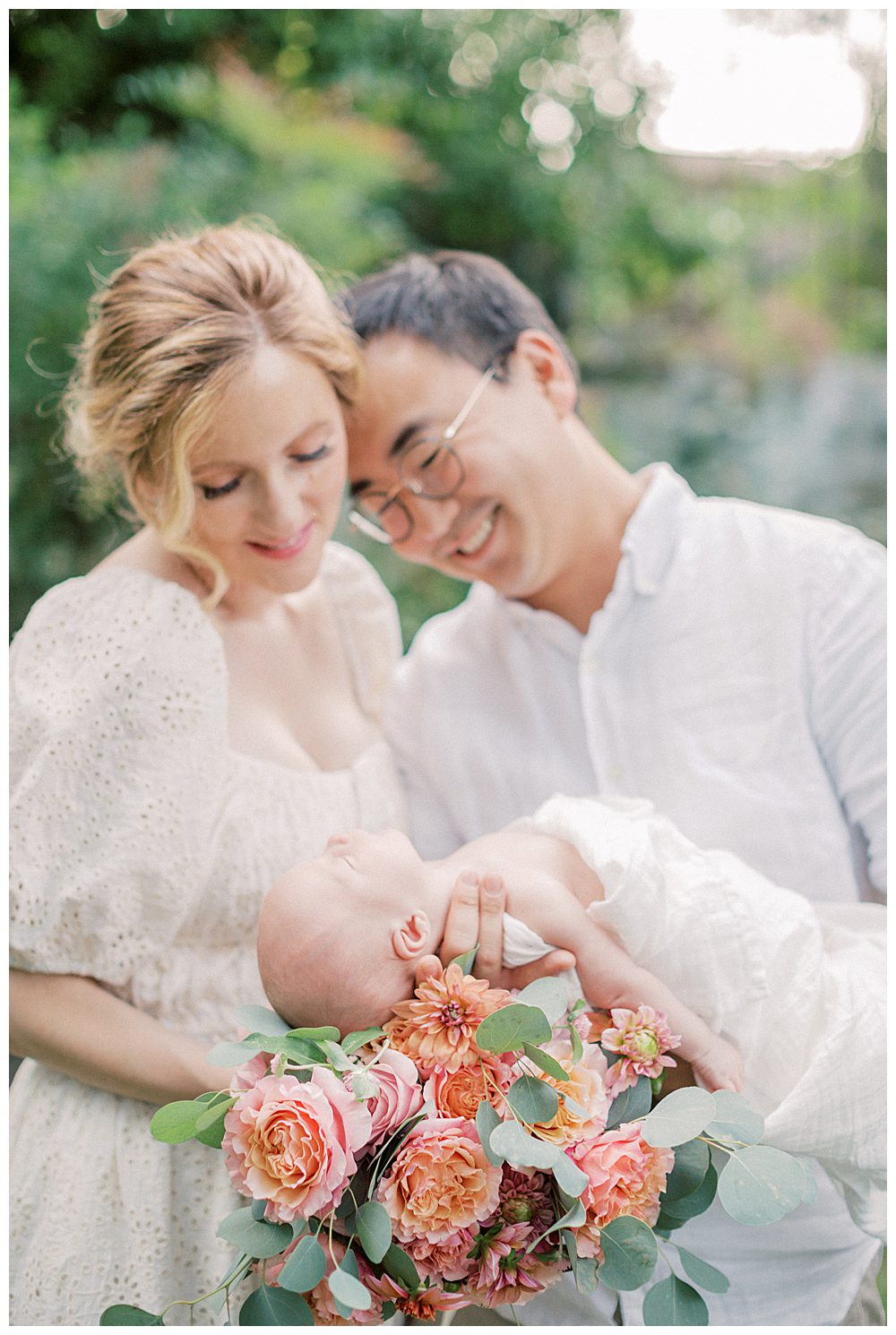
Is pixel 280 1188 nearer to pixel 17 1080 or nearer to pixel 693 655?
pixel 17 1080

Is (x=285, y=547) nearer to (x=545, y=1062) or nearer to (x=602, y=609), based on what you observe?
(x=602, y=609)

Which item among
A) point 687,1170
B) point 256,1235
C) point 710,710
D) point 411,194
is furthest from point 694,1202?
point 411,194

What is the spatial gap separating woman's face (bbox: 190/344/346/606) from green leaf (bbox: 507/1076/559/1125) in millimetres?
768

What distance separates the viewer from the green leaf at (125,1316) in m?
1.18

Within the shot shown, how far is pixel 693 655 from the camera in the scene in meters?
1.70

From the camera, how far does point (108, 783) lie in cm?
136

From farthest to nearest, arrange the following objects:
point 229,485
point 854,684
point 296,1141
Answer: point 854,684
point 229,485
point 296,1141

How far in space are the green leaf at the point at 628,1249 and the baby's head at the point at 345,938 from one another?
1.03ft

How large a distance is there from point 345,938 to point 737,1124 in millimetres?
445

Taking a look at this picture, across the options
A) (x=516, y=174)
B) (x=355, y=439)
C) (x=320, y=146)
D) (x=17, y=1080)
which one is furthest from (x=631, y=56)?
(x=17, y=1080)

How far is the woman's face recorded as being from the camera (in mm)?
1420

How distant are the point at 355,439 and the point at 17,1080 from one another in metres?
1.01

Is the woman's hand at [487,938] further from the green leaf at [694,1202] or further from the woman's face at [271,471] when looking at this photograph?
the woman's face at [271,471]

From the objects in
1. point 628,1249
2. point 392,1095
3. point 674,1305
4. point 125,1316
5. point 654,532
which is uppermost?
point 654,532
